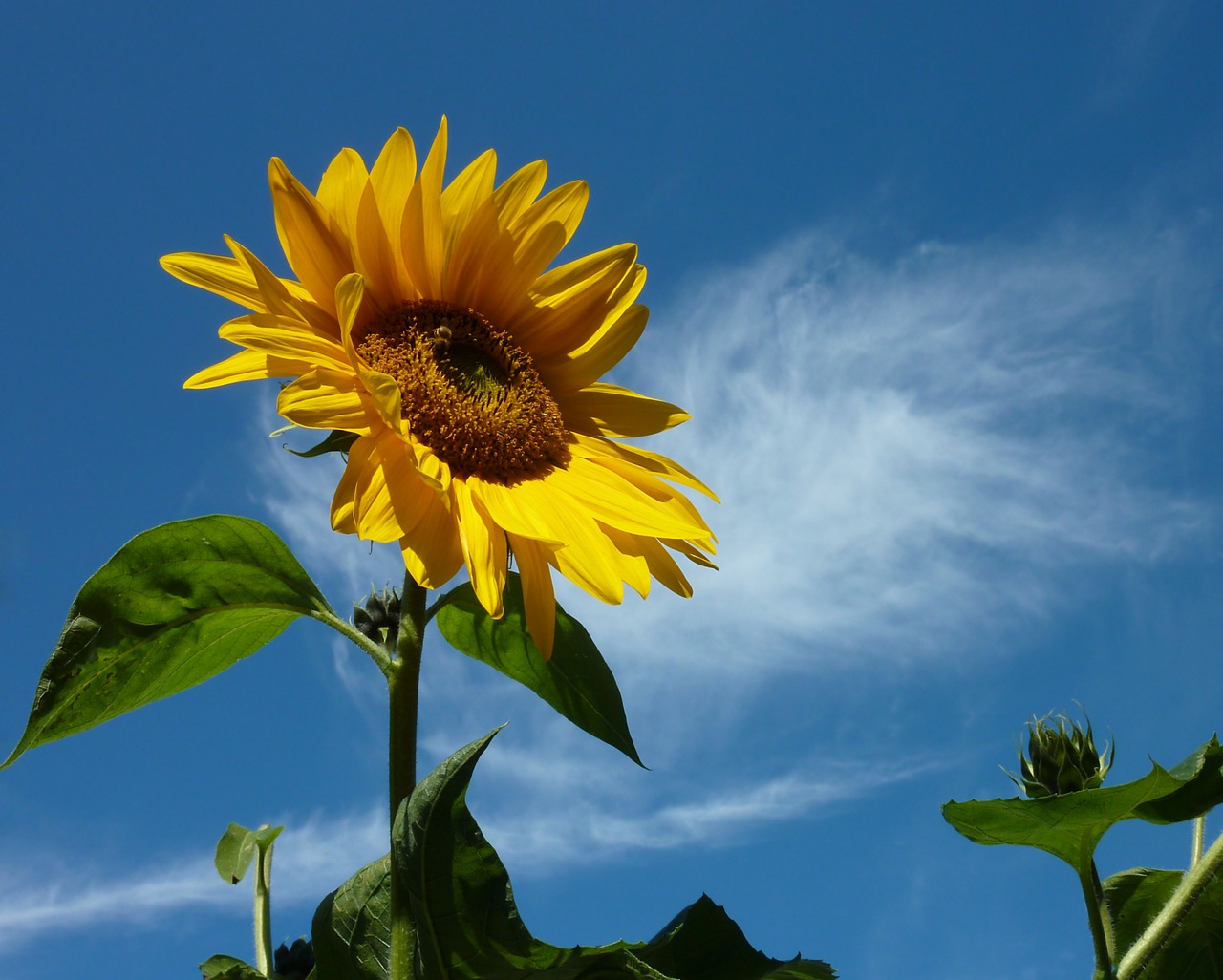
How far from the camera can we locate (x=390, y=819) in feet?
6.24

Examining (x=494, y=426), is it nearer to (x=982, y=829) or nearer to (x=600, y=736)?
(x=600, y=736)

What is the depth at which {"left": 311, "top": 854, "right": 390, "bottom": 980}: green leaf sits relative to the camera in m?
→ 1.97

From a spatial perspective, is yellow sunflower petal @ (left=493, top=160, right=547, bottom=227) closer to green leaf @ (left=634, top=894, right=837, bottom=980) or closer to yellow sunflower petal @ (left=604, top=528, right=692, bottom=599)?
yellow sunflower petal @ (left=604, top=528, right=692, bottom=599)

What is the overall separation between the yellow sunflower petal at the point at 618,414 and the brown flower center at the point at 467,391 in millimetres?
59

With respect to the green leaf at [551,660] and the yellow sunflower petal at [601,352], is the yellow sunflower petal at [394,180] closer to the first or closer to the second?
the yellow sunflower petal at [601,352]

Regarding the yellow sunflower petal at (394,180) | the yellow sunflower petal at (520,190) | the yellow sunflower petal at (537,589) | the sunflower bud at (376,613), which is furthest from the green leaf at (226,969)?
the yellow sunflower petal at (520,190)

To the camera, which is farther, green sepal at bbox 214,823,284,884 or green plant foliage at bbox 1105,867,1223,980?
green sepal at bbox 214,823,284,884

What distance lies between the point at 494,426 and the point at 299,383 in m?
0.56

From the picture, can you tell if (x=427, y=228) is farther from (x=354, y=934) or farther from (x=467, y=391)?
(x=354, y=934)

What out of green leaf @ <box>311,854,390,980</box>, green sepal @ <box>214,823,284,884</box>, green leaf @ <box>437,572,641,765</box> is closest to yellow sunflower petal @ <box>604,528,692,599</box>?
green leaf @ <box>437,572,641,765</box>

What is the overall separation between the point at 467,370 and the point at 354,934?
46.5 inches

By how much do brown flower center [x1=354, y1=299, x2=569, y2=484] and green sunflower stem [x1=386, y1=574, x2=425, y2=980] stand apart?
445mm

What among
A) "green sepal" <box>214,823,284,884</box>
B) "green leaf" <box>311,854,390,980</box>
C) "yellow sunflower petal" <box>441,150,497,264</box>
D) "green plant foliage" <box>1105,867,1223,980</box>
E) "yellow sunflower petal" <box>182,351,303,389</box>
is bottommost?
"green plant foliage" <box>1105,867,1223,980</box>

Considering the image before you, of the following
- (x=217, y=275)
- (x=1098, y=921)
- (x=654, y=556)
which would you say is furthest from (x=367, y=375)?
(x=1098, y=921)
